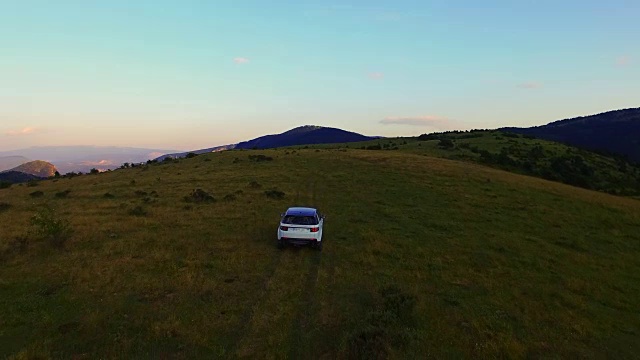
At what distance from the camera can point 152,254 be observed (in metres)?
20.5

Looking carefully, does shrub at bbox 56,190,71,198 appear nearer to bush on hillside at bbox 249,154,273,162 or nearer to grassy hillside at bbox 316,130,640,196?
bush on hillside at bbox 249,154,273,162

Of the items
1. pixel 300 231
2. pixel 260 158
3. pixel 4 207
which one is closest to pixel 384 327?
pixel 300 231

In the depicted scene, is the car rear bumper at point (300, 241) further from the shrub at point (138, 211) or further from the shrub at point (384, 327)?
the shrub at point (138, 211)

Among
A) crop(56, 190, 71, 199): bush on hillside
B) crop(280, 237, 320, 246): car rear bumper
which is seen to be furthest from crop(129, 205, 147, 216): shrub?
crop(280, 237, 320, 246): car rear bumper

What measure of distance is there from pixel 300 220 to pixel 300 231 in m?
0.76

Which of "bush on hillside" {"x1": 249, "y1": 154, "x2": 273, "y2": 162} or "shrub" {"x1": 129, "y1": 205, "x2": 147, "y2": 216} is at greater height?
"bush on hillside" {"x1": 249, "y1": 154, "x2": 273, "y2": 162}

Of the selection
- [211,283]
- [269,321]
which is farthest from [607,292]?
[211,283]

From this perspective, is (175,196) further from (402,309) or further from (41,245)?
(402,309)

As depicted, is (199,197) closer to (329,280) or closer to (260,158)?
(329,280)

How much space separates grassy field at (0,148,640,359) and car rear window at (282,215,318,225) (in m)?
1.55

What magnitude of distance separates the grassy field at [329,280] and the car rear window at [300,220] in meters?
1.55

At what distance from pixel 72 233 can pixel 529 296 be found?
78.9 ft

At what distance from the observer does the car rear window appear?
72.2 ft

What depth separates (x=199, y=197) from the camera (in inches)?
1399
